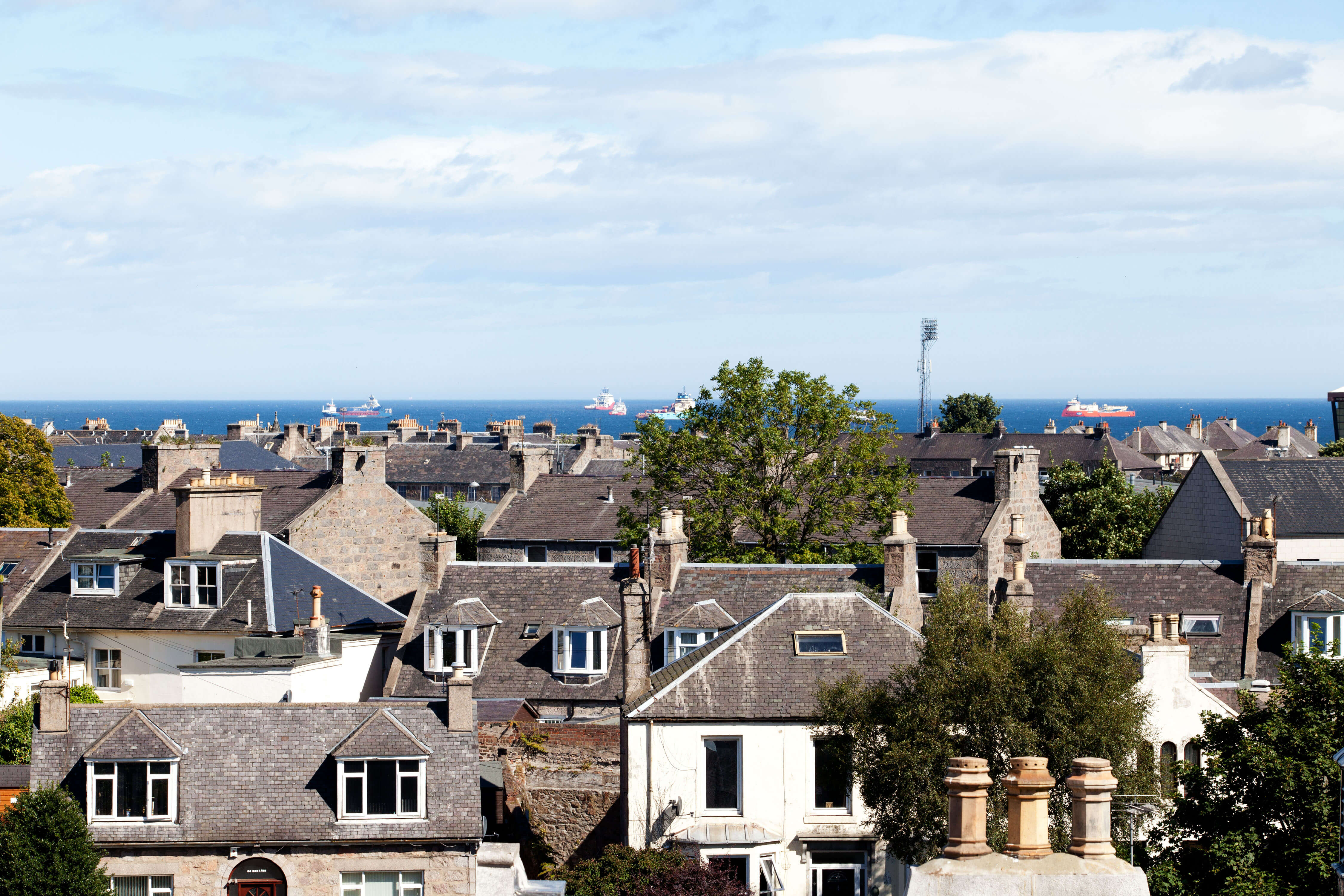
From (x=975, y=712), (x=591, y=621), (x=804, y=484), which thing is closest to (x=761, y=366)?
(x=804, y=484)

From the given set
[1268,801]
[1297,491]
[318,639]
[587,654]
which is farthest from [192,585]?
[1297,491]

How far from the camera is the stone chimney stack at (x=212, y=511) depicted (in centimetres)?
4922

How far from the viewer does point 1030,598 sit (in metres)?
40.3

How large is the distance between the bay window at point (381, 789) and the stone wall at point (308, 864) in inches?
29.9

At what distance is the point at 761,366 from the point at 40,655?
26.0 metres

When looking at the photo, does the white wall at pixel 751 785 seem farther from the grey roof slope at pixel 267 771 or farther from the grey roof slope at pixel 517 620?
the grey roof slope at pixel 517 620

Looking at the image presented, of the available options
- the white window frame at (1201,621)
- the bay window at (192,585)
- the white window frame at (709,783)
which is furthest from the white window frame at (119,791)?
the white window frame at (1201,621)

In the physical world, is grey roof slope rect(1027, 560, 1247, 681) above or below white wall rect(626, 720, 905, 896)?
above

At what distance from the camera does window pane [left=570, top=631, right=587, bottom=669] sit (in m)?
41.3

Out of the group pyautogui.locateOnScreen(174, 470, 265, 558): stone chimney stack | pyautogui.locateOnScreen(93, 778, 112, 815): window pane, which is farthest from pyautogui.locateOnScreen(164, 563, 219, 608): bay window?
pyautogui.locateOnScreen(93, 778, 112, 815): window pane

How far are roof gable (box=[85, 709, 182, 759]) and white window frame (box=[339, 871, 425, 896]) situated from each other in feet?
14.1

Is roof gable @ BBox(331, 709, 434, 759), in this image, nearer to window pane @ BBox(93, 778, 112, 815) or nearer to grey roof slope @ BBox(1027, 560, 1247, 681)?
window pane @ BBox(93, 778, 112, 815)

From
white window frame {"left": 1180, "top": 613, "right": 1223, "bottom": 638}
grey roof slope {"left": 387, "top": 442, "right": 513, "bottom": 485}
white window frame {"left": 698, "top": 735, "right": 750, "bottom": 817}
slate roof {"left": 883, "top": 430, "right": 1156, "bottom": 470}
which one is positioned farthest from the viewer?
slate roof {"left": 883, "top": 430, "right": 1156, "bottom": 470}

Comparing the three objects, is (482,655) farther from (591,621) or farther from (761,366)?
(761,366)
